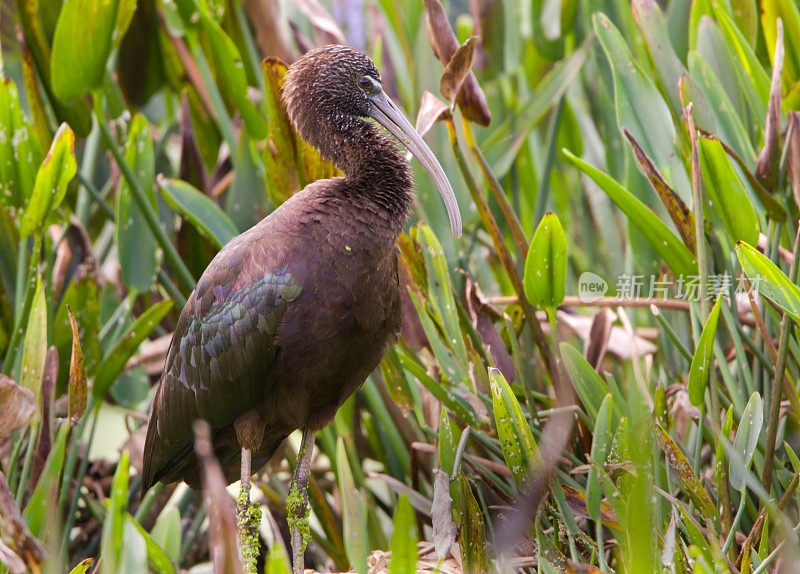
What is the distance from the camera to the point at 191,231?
2.73m

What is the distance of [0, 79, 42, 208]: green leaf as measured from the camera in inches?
87.6

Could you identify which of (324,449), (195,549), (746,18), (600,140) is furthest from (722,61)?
(195,549)

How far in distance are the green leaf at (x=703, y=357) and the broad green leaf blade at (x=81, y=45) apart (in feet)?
5.55

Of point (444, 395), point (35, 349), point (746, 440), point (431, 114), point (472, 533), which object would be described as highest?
point (431, 114)

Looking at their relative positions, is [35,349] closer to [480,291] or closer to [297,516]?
[297,516]

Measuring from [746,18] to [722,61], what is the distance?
0.24m

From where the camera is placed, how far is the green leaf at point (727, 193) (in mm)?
1893

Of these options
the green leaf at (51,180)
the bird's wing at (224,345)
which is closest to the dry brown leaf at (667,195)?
the bird's wing at (224,345)

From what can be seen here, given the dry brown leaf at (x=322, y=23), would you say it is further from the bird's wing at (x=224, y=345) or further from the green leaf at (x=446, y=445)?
the green leaf at (x=446, y=445)

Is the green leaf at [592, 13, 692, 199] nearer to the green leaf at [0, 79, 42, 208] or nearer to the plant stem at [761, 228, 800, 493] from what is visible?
the plant stem at [761, 228, 800, 493]

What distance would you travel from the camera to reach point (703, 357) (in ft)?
5.74

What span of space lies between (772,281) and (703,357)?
20cm

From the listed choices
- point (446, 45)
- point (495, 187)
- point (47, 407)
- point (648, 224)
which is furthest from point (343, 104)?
point (47, 407)

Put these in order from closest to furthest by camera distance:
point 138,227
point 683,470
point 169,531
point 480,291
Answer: point 683,470 < point 169,531 < point 480,291 < point 138,227
